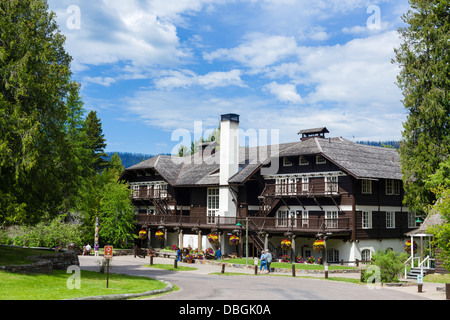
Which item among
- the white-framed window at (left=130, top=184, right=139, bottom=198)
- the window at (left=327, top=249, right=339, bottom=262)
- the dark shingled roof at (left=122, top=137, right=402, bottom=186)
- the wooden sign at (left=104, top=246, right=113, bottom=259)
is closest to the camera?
the wooden sign at (left=104, top=246, right=113, bottom=259)

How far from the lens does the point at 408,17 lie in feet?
134

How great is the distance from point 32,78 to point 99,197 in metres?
33.5

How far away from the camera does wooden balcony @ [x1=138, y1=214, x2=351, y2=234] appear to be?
42.5m

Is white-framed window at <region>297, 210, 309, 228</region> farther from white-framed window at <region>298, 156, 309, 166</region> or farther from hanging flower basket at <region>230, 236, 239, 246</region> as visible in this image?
hanging flower basket at <region>230, 236, 239, 246</region>

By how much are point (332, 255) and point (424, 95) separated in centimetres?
1557

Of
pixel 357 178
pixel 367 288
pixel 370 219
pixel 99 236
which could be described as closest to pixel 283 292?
pixel 367 288

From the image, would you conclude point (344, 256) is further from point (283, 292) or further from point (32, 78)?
point (32, 78)

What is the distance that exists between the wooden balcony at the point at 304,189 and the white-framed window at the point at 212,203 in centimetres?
612

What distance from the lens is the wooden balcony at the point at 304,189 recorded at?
1726 inches

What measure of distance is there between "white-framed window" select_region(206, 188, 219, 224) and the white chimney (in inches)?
83.1

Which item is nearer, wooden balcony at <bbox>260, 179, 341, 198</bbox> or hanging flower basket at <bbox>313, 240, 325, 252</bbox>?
hanging flower basket at <bbox>313, 240, 325, 252</bbox>

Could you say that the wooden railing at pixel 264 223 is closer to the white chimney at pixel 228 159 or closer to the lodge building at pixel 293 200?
the lodge building at pixel 293 200

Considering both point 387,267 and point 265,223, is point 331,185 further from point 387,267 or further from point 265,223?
point 387,267

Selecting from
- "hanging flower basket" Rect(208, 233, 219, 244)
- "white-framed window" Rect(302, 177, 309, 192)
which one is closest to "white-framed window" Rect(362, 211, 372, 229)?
"white-framed window" Rect(302, 177, 309, 192)
